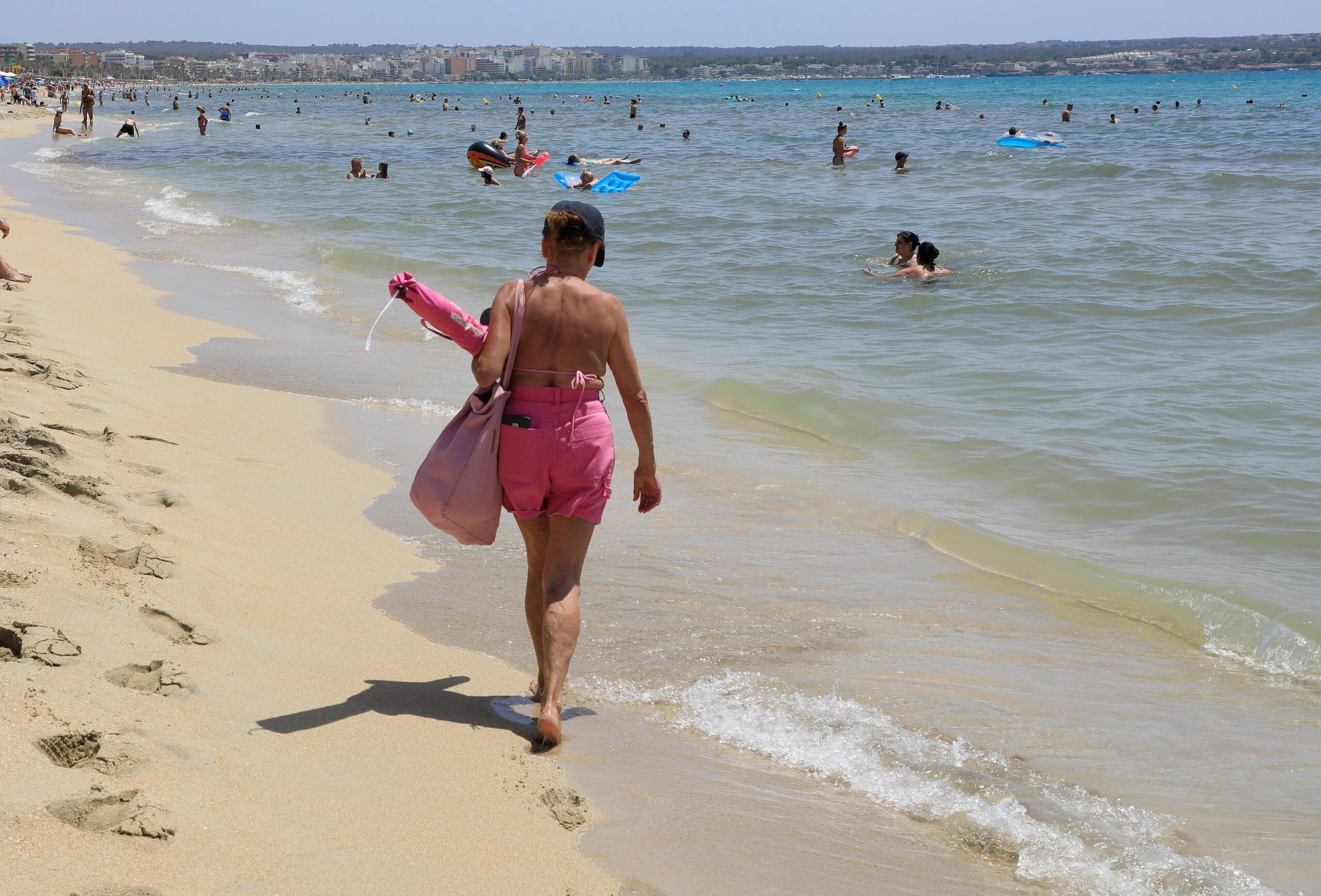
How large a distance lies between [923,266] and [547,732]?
9807 mm

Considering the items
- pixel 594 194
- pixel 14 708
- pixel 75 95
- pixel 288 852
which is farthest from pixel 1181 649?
pixel 75 95

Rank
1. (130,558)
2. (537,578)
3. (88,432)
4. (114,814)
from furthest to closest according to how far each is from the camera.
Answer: (88,432) → (130,558) → (537,578) → (114,814)

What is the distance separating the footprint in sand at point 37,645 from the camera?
9.19ft

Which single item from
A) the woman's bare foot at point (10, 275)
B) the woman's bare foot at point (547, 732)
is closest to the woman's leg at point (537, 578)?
the woman's bare foot at point (547, 732)

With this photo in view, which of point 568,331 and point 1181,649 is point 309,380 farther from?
point 1181,649

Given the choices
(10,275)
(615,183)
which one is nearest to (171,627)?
(10,275)

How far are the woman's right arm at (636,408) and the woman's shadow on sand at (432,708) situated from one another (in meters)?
0.72

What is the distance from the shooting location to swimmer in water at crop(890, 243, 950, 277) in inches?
466

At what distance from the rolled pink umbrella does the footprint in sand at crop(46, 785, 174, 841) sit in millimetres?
1382

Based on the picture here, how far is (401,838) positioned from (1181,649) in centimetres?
305

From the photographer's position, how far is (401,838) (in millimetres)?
2529

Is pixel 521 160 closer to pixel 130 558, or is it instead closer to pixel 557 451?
pixel 130 558

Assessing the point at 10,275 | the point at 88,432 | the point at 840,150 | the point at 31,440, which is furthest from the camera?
the point at 840,150

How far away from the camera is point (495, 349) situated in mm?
3168
